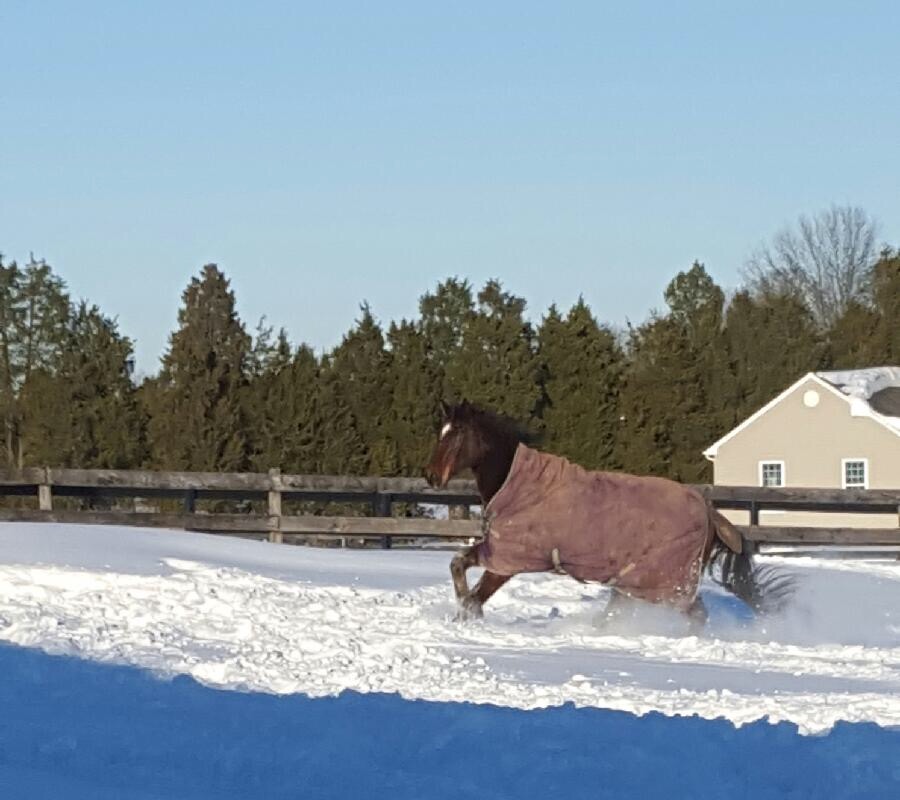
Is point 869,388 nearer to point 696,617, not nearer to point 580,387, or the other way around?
point 580,387

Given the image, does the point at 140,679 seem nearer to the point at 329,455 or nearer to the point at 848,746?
the point at 848,746

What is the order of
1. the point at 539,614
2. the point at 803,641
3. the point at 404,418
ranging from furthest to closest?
the point at 404,418, the point at 539,614, the point at 803,641

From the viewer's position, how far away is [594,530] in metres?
11.1

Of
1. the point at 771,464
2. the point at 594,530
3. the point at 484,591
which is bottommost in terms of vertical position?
the point at 484,591

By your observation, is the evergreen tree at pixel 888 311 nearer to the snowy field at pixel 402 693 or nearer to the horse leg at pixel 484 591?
the snowy field at pixel 402 693

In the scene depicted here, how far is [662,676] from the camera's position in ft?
28.1

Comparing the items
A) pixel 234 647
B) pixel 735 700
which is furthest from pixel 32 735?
pixel 735 700

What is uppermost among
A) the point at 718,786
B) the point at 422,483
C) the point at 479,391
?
the point at 479,391

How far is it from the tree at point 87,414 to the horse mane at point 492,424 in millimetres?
24542

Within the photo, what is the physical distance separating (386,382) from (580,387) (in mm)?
4969

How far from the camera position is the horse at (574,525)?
11.1 metres

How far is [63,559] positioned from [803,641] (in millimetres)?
6305

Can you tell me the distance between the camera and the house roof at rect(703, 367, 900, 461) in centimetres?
3925

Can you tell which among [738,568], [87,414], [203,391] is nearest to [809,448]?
[203,391]
